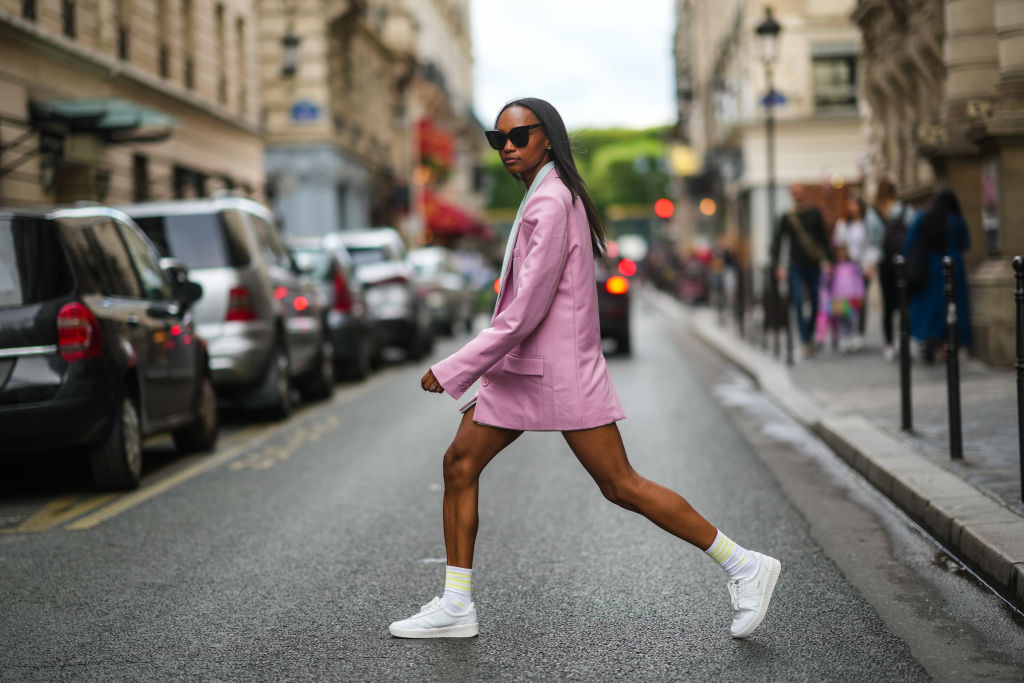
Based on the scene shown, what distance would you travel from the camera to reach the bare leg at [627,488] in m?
4.80

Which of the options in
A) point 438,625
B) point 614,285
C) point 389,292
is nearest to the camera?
point 438,625

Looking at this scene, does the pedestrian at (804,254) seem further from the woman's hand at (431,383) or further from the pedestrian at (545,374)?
the woman's hand at (431,383)

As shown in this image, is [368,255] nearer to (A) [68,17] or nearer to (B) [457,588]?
(A) [68,17]

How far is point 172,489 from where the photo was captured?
28.7 feet

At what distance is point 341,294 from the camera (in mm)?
16109

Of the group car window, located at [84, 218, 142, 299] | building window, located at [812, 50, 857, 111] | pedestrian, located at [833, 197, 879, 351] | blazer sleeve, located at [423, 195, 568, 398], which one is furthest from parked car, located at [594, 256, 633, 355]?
building window, located at [812, 50, 857, 111]

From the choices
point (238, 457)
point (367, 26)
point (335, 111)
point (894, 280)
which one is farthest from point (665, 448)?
point (367, 26)

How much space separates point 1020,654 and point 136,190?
23.4 metres

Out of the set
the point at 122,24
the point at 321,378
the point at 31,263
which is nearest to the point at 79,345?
the point at 31,263

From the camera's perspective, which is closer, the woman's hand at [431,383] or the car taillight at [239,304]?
the woman's hand at [431,383]

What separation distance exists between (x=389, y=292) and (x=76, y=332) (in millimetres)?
11341

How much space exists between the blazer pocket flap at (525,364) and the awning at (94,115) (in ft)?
54.7

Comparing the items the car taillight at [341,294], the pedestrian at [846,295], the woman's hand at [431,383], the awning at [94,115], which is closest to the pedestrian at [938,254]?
the pedestrian at [846,295]

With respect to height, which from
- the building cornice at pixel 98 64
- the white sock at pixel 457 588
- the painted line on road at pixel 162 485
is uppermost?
the building cornice at pixel 98 64
